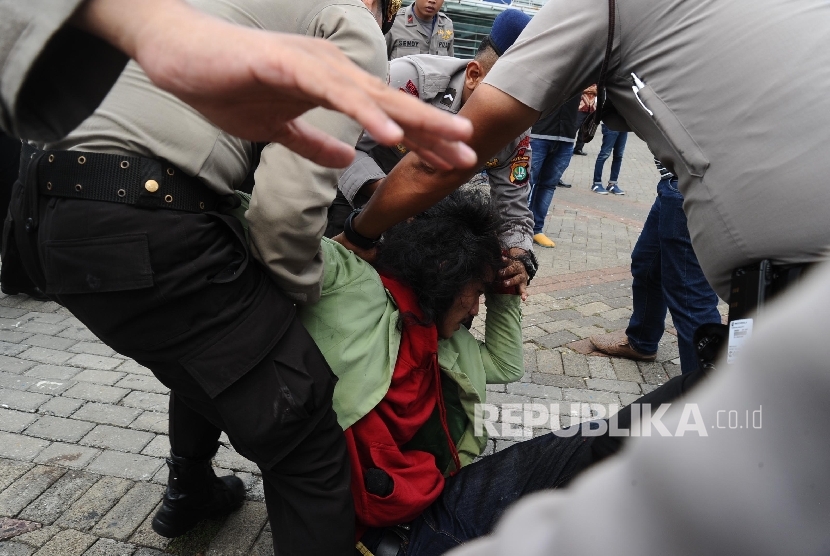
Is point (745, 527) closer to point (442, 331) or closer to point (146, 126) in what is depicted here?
point (146, 126)

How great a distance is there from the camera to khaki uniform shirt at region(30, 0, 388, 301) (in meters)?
1.24

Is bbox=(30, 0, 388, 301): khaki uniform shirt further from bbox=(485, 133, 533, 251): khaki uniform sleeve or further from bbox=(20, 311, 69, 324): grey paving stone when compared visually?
bbox=(20, 311, 69, 324): grey paving stone

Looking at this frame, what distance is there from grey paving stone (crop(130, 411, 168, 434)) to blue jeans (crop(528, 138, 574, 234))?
13.7 feet

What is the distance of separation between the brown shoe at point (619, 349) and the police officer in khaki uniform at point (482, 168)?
1.49 m

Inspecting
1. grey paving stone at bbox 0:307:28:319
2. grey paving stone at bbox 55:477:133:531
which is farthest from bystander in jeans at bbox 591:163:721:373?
grey paving stone at bbox 0:307:28:319

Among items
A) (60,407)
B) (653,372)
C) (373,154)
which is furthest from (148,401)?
(653,372)

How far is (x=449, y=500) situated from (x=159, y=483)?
4.17 feet

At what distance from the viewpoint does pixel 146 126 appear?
124 cm

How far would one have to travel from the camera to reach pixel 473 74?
8.73ft

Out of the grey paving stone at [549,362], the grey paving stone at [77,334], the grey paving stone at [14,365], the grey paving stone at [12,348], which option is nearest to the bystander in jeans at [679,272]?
the grey paving stone at [549,362]

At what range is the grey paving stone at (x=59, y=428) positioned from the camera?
2.73 meters

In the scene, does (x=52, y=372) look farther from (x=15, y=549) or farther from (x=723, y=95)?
(x=723, y=95)

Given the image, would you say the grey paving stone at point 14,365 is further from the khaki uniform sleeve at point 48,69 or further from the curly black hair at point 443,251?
the khaki uniform sleeve at point 48,69

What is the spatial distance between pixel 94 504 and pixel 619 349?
295 centimetres
